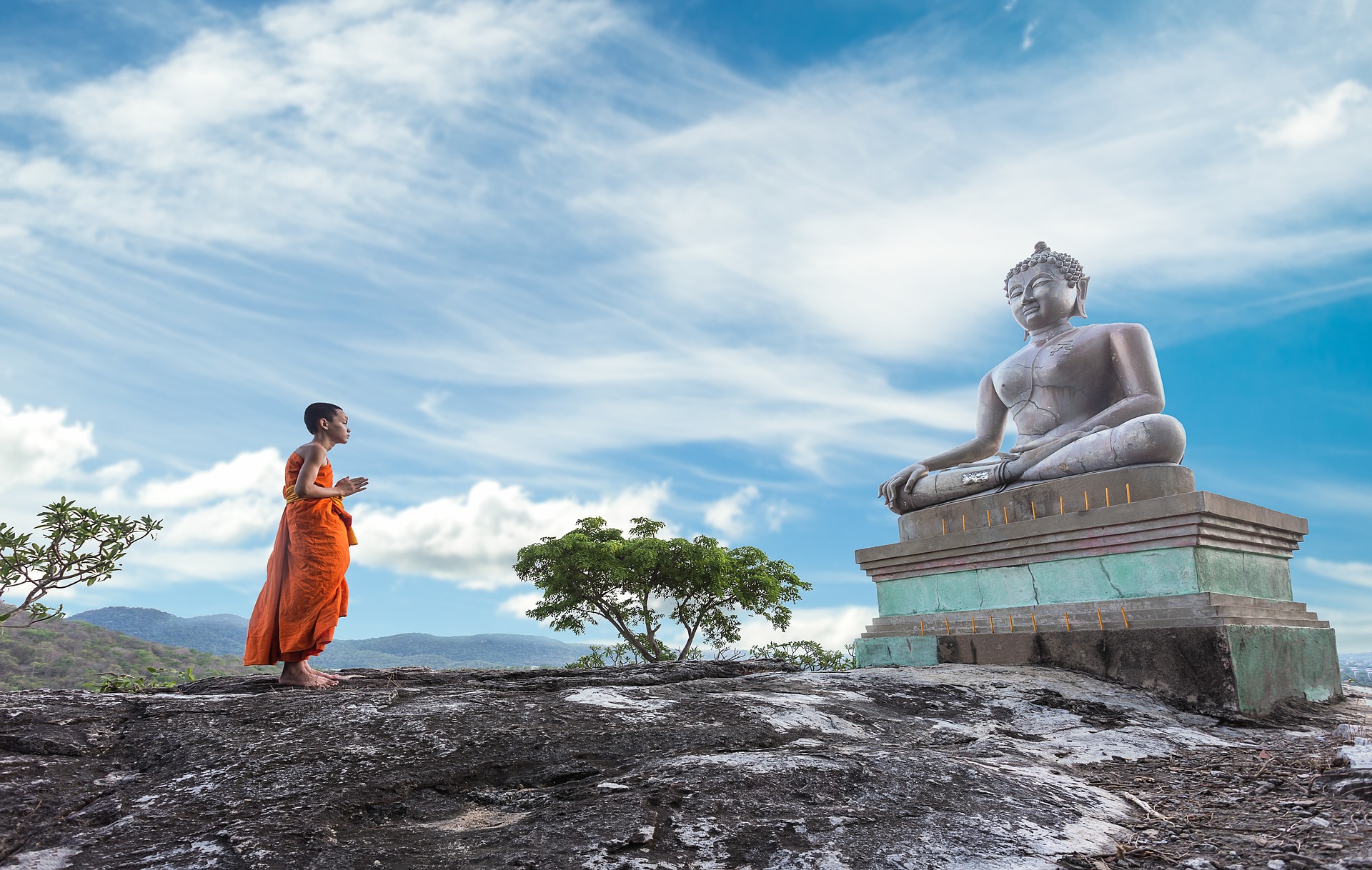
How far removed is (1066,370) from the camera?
819cm

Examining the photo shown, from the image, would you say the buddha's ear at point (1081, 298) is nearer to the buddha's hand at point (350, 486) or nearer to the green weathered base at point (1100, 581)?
the green weathered base at point (1100, 581)

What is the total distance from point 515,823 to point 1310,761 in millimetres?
3860

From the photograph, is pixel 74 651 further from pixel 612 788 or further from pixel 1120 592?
pixel 612 788

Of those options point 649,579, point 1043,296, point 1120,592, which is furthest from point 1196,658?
point 649,579

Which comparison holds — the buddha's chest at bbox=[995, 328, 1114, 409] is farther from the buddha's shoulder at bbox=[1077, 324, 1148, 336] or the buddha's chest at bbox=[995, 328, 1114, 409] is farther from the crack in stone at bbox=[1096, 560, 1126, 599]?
the crack in stone at bbox=[1096, 560, 1126, 599]

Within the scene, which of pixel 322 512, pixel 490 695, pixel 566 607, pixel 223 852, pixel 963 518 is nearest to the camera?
pixel 223 852

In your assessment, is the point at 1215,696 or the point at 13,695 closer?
the point at 13,695

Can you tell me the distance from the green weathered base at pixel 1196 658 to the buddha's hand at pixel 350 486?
16.0 ft

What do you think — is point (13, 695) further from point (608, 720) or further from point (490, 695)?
point (608, 720)

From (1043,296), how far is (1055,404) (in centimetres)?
106

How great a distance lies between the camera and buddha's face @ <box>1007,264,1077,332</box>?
334 inches

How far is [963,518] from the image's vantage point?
7867 millimetres

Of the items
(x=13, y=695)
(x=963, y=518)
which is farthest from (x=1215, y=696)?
(x=13, y=695)

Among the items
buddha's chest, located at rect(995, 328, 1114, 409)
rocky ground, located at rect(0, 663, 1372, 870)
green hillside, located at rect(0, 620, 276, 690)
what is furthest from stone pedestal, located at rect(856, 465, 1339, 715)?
green hillside, located at rect(0, 620, 276, 690)
